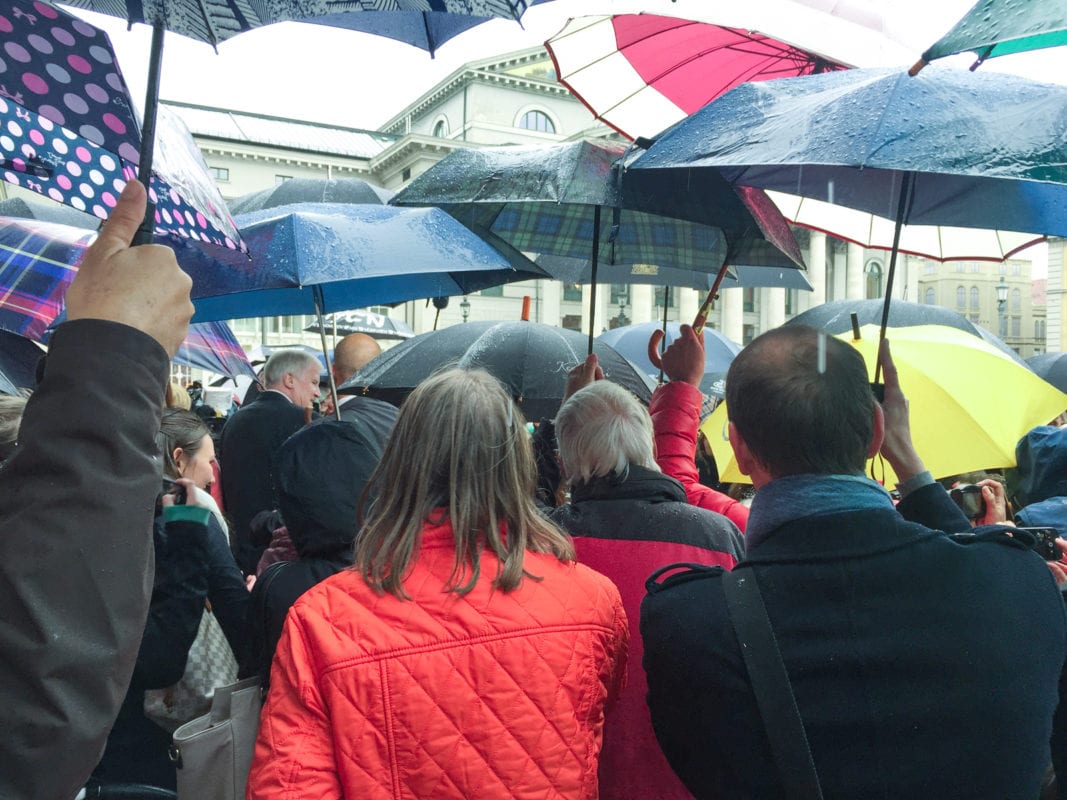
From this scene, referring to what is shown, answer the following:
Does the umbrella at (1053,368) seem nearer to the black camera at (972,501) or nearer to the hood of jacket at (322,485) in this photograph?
the black camera at (972,501)

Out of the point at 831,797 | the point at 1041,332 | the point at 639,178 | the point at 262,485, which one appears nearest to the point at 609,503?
the point at 831,797

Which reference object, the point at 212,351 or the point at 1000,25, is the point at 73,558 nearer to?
the point at 1000,25

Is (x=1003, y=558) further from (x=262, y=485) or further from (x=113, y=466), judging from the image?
(x=262, y=485)

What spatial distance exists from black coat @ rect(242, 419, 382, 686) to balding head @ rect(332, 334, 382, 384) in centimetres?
294

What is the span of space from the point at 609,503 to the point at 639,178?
155cm

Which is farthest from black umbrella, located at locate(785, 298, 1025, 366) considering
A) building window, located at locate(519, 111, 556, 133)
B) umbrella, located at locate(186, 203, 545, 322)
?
building window, located at locate(519, 111, 556, 133)

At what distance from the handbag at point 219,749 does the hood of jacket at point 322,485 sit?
0.49m

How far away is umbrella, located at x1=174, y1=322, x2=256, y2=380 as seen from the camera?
596 cm

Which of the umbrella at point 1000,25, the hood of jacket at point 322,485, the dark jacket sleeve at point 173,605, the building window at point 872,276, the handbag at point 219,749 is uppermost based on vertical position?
the building window at point 872,276

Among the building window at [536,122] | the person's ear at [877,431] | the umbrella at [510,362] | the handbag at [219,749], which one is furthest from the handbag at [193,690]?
the building window at [536,122]

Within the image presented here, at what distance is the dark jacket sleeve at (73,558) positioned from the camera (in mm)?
842

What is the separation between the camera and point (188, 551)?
2.52 m

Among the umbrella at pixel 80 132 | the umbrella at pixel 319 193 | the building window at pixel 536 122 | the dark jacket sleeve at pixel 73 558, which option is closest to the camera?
the dark jacket sleeve at pixel 73 558

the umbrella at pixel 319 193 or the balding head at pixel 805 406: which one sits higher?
the umbrella at pixel 319 193
